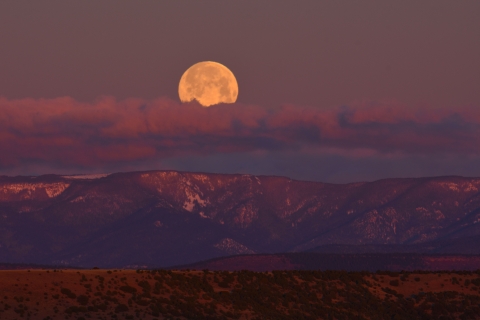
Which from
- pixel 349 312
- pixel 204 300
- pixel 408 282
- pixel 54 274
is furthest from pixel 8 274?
pixel 408 282

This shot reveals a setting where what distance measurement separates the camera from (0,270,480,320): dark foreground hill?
11656cm

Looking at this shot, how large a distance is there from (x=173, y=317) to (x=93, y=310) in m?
9.78

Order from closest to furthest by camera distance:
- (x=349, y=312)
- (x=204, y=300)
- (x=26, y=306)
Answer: (x=26, y=306) < (x=204, y=300) < (x=349, y=312)

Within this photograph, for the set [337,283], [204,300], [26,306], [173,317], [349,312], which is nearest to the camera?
[26,306]

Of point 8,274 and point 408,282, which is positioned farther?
point 408,282

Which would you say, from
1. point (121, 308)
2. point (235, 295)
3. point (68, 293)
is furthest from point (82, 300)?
point (235, 295)

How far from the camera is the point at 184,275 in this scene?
13712 centimetres

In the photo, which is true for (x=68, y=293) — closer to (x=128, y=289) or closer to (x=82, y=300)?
(x=82, y=300)

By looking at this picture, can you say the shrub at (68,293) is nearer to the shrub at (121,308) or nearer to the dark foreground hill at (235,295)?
the dark foreground hill at (235,295)

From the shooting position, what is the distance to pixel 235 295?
438ft

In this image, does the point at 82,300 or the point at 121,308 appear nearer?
the point at 82,300

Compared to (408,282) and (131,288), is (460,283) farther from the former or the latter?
(131,288)

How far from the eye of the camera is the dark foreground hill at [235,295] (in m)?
117

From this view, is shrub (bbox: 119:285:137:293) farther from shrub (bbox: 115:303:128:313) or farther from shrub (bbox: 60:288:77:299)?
shrub (bbox: 60:288:77:299)
